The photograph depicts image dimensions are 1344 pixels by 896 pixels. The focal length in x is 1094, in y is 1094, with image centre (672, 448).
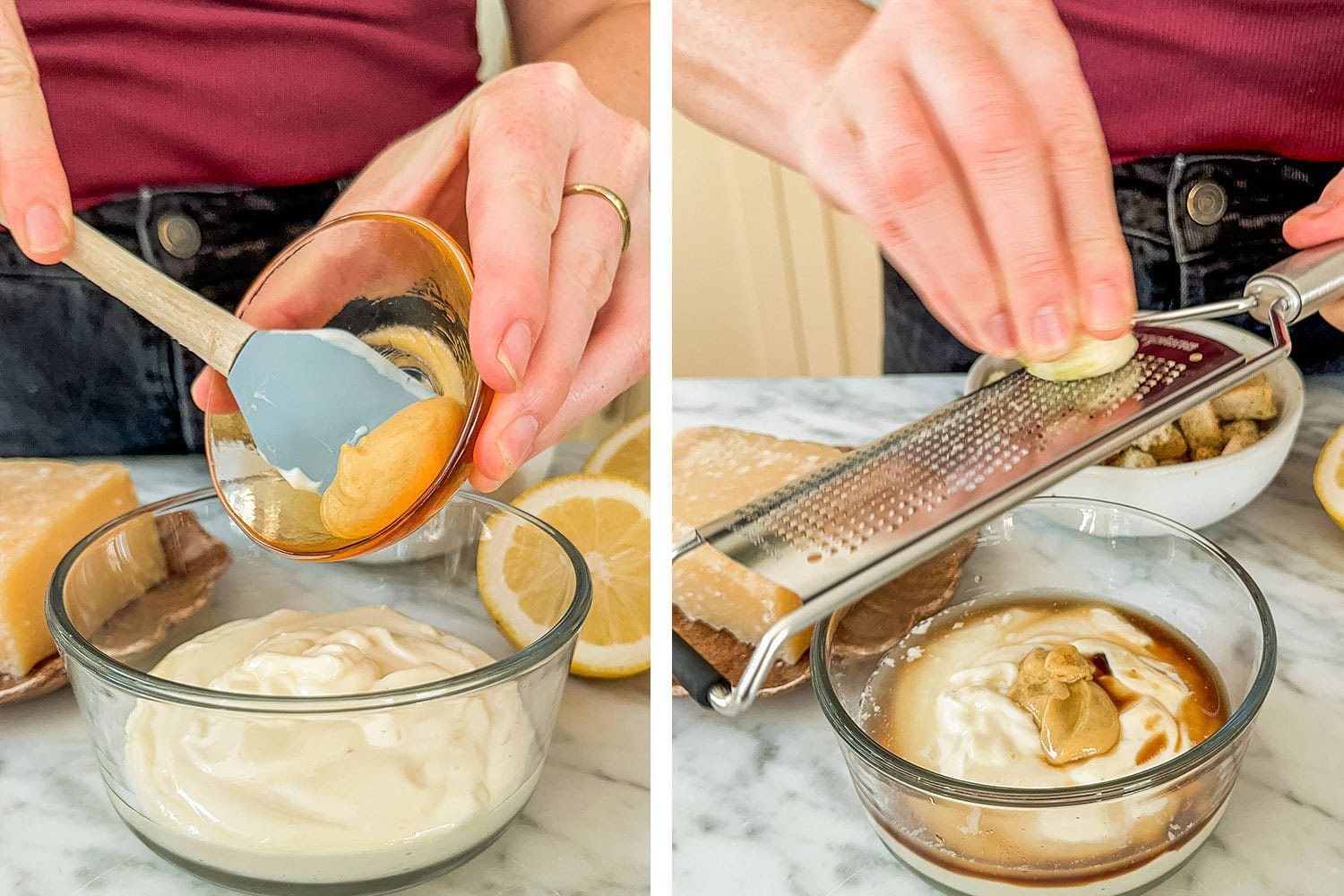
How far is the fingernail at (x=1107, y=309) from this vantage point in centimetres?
40

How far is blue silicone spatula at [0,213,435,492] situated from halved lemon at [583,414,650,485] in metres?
0.14

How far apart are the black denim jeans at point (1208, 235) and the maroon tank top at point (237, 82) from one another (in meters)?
0.29

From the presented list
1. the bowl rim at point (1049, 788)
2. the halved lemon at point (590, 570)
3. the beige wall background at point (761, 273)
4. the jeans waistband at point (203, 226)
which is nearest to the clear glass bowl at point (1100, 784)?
the bowl rim at point (1049, 788)

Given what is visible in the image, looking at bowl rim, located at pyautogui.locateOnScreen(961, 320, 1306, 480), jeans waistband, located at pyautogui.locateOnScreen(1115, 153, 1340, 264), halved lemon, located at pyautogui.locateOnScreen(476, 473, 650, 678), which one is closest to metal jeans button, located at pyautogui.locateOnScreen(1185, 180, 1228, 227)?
jeans waistband, located at pyautogui.locateOnScreen(1115, 153, 1340, 264)

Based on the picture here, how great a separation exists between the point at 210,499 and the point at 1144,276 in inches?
20.7

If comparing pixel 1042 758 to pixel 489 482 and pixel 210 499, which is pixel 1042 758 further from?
pixel 210 499

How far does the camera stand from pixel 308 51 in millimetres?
564

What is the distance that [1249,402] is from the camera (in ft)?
1.65

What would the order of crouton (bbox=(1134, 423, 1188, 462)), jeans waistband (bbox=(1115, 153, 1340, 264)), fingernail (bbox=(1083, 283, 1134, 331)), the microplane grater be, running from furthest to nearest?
jeans waistband (bbox=(1115, 153, 1340, 264)) < crouton (bbox=(1134, 423, 1188, 462)) < fingernail (bbox=(1083, 283, 1134, 331)) < the microplane grater

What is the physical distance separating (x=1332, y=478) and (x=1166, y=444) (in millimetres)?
72

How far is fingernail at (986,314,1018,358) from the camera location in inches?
16.8

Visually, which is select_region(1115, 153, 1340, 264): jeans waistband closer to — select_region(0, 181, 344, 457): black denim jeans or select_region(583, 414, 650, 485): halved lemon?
select_region(583, 414, 650, 485): halved lemon

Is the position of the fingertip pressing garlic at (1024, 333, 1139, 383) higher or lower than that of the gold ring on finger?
lower

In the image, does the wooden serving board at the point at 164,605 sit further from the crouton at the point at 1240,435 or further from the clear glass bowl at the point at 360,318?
the crouton at the point at 1240,435
